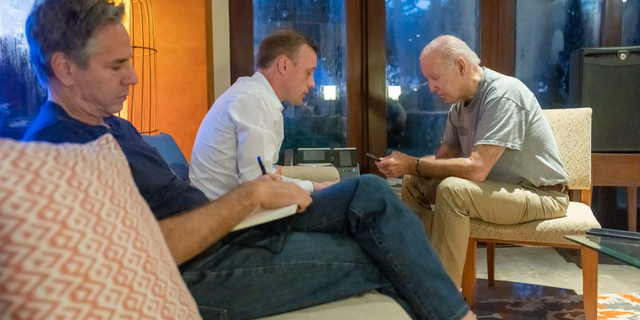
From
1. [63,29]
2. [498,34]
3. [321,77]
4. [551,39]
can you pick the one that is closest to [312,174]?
[321,77]

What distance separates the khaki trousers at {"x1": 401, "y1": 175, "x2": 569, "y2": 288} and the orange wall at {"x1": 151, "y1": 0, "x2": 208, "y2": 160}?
1.47 metres

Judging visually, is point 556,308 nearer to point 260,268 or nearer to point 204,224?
point 260,268

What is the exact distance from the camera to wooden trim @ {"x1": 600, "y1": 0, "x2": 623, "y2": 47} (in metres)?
3.02

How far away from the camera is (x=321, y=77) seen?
3.08 metres

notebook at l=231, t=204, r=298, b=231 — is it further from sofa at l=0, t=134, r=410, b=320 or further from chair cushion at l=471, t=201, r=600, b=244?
chair cushion at l=471, t=201, r=600, b=244

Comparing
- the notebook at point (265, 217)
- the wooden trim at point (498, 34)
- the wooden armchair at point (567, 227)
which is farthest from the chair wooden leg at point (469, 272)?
the wooden trim at point (498, 34)

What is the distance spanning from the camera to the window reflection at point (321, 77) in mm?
2994

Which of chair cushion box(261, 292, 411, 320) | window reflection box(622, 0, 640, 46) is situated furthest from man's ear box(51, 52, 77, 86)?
window reflection box(622, 0, 640, 46)

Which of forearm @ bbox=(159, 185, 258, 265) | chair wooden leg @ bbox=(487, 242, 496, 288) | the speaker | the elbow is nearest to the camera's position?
forearm @ bbox=(159, 185, 258, 265)

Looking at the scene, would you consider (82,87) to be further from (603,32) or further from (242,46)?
(603,32)

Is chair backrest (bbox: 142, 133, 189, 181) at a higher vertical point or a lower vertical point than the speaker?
lower

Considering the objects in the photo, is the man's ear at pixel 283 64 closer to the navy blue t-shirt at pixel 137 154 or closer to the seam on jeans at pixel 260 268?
the navy blue t-shirt at pixel 137 154

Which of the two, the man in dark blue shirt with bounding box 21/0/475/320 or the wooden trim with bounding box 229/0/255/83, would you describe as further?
the wooden trim with bounding box 229/0/255/83

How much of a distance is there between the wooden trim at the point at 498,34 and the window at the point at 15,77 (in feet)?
8.20
